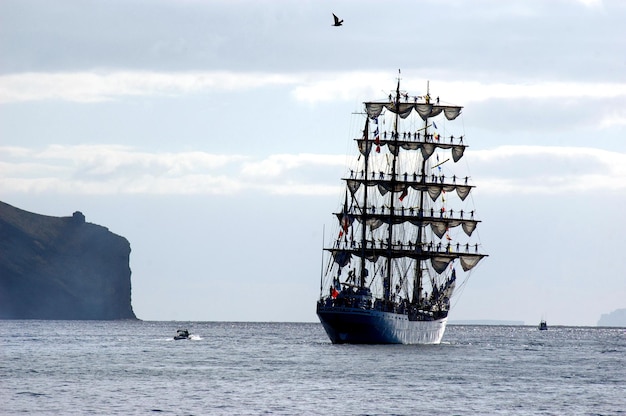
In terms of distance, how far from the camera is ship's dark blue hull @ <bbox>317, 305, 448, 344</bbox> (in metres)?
134

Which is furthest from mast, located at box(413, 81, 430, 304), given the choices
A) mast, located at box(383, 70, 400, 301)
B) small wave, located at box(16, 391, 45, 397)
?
small wave, located at box(16, 391, 45, 397)

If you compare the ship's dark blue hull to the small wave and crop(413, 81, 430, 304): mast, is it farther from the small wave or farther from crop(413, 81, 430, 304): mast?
the small wave

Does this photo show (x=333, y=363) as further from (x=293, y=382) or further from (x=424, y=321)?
(x=424, y=321)

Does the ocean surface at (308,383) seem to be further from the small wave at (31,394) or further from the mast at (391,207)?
the mast at (391,207)

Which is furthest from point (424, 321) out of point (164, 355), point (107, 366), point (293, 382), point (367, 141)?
point (293, 382)

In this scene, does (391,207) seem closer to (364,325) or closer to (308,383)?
(364,325)

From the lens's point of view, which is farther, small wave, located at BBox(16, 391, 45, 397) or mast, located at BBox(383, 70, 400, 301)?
mast, located at BBox(383, 70, 400, 301)

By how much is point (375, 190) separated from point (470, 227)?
1512 centimetres

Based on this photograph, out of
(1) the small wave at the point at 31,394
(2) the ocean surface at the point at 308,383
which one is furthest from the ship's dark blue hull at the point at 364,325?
(1) the small wave at the point at 31,394

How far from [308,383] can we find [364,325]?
161 feet

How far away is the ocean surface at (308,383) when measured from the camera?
69.0 m

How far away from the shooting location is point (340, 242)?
146 m

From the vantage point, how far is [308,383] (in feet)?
279

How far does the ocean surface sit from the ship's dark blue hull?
3.62 metres
